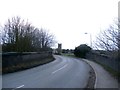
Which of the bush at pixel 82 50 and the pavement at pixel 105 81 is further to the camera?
the bush at pixel 82 50

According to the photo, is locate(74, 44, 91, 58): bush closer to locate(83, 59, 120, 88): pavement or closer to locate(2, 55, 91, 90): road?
locate(2, 55, 91, 90): road

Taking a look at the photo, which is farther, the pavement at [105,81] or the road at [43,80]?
the pavement at [105,81]

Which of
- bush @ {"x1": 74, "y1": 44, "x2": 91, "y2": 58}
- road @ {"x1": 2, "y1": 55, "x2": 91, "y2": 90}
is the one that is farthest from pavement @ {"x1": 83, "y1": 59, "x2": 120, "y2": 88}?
bush @ {"x1": 74, "y1": 44, "x2": 91, "y2": 58}

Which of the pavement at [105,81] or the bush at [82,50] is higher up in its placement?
the bush at [82,50]

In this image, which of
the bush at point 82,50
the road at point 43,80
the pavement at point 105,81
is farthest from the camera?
the bush at point 82,50

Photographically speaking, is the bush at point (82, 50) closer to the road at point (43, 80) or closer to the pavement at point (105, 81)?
the road at point (43, 80)

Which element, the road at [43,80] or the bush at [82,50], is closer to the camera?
the road at [43,80]

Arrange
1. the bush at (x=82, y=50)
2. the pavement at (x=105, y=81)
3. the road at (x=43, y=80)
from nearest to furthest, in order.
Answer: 1. the road at (x=43, y=80)
2. the pavement at (x=105, y=81)
3. the bush at (x=82, y=50)

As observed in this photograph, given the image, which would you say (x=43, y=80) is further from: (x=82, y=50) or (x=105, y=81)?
(x=82, y=50)

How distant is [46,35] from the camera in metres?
96.5

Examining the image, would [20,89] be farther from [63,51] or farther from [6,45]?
[63,51]

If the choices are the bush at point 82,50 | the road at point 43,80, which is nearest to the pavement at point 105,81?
the road at point 43,80

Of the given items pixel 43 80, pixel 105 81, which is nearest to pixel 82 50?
pixel 105 81

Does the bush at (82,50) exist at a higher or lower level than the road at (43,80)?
higher
